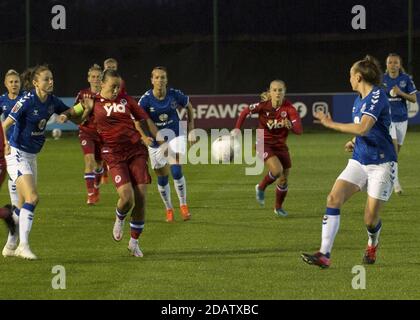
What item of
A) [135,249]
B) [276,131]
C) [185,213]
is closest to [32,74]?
[135,249]

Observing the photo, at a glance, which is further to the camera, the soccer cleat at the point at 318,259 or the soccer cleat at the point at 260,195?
the soccer cleat at the point at 260,195

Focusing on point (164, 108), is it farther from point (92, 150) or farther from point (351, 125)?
point (351, 125)

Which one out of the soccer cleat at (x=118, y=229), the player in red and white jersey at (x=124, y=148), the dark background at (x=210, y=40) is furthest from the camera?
the dark background at (x=210, y=40)

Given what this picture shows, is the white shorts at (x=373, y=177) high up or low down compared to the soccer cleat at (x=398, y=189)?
up

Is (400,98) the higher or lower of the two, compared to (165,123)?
higher

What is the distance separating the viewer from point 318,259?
11.0 m

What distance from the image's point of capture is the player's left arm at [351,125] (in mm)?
10383

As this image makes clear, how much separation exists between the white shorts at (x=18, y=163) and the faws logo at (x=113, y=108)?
3.36 feet

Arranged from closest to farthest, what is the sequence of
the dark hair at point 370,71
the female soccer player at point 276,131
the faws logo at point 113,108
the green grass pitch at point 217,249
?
the green grass pitch at point 217,249
the dark hair at point 370,71
the faws logo at point 113,108
the female soccer player at point 276,131

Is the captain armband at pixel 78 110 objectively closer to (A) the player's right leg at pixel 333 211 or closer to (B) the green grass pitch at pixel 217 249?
(B) the green grass pitch at pixel 217 249

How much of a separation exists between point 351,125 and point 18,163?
13.0ft

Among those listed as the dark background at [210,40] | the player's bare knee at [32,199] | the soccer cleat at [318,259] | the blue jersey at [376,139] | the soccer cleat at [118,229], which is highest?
the dark background at [210,40]

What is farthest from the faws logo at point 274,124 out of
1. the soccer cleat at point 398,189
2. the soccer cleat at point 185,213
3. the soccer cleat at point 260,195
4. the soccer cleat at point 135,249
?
the soccer cleat at point 135,249

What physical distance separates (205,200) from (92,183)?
6.07 feet
